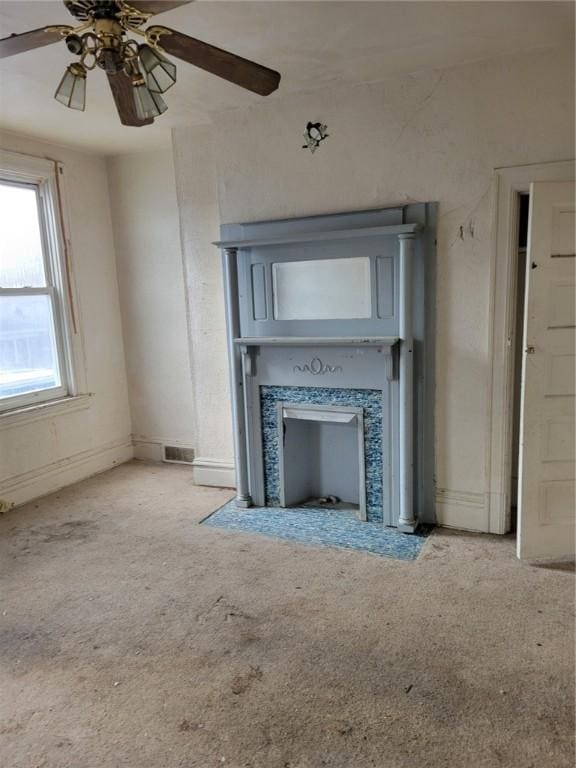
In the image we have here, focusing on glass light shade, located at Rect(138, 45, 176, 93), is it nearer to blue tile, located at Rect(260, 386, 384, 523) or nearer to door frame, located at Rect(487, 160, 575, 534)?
door frame, located at Rect(487, 160, 575, 534)

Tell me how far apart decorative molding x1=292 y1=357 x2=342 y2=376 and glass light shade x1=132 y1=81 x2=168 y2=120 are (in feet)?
5.66

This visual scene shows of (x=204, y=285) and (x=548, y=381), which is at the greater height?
(x=204, y=285)

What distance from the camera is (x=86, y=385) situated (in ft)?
13.5

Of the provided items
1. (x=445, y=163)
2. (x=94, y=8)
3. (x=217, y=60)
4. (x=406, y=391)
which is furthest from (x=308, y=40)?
(x=406, y=391)

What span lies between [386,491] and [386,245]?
A: 1393 millimetres

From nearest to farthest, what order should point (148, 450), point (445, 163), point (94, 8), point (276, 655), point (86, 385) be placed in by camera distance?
point (94, 8), point (276, 655), point (445, 163), point (86, 385), point (148, 450)

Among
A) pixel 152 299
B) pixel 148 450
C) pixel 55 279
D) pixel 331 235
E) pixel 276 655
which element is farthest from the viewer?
pixel 148 450

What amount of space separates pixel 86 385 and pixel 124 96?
8.82 feet

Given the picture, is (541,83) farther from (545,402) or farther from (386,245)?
(545,402)

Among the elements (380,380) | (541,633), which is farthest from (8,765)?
(380,380)

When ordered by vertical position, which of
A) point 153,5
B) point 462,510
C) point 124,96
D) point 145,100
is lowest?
point 462,510

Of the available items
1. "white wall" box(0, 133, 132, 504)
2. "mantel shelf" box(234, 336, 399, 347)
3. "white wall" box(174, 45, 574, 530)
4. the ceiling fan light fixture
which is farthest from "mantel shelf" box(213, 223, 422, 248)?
"white wall" box(0, 133, 132, 504)

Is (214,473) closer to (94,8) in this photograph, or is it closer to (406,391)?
(406,391)

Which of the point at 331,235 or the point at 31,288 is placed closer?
the point at 331,235
